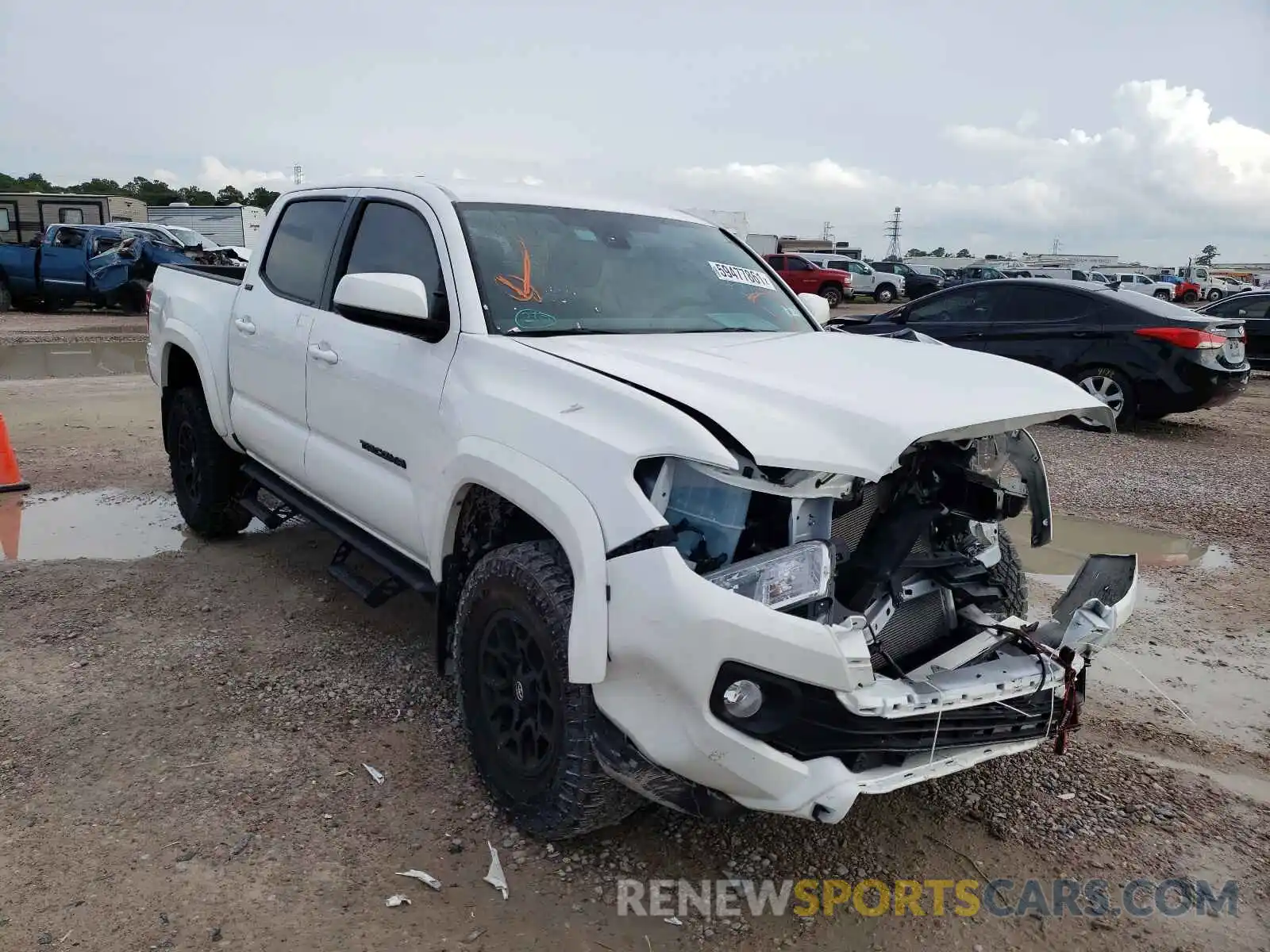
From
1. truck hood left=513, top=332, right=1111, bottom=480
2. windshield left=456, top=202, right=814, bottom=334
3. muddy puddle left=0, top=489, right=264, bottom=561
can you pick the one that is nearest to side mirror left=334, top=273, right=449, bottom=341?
windshield left=456, top=202, right=814, bottom=334

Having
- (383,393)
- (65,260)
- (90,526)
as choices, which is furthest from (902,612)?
(65,260)

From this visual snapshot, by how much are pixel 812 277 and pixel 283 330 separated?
94.5ft

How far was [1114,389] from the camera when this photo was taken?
9.77 meters

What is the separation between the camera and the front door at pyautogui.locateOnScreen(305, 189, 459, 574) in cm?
327

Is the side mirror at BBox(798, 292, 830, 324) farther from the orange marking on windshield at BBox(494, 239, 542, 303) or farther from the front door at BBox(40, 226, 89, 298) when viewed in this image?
the front door at BBox(40, 226, 89, 298)

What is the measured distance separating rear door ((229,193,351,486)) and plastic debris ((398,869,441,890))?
202 centimetres

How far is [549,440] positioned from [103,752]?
203 centimetres

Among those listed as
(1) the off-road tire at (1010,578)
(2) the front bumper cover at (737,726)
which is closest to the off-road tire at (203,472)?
(2) the front bumper cover at (737,726)

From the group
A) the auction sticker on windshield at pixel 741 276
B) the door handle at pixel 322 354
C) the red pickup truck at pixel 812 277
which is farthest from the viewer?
the red pickup truck at pixel 812 277

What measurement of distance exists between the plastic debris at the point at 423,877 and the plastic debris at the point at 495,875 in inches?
5.4

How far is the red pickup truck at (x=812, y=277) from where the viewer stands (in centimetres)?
3145

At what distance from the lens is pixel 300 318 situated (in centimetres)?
420

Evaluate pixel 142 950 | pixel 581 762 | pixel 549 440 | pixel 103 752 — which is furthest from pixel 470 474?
pixel 103 752

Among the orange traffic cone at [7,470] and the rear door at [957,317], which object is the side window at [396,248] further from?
the rear door at [957,317]
